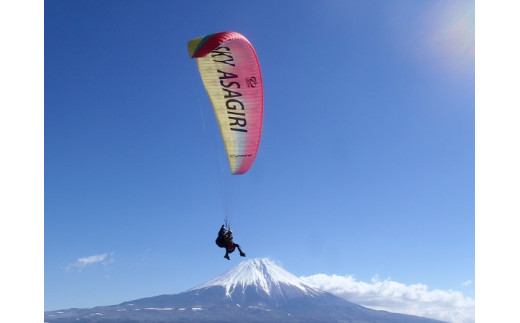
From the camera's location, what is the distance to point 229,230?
60.8 ft

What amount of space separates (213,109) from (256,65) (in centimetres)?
238

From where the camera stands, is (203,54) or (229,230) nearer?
(203,54)
